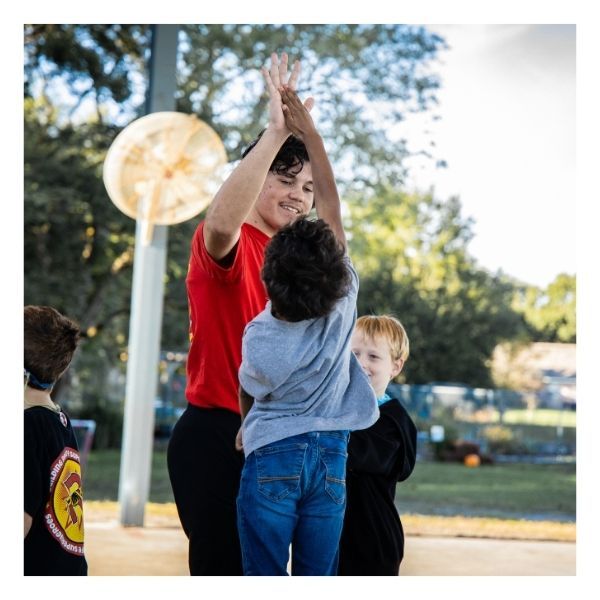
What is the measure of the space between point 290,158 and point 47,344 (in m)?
0.62

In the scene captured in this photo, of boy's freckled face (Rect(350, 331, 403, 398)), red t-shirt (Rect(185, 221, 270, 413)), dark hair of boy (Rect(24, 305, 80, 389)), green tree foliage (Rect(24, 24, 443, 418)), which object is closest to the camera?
red t-shirt (Rect(185, 221, 270, 413))

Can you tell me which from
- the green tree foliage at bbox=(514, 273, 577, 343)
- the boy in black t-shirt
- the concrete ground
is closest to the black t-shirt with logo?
the boy in black t-shirt

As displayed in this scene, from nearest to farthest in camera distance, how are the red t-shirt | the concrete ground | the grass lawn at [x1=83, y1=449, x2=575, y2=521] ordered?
1. the red t-shirt
2. the concrete ground
3. the grass lawn at [x1=83, y1=449, x2=575, y2=521]

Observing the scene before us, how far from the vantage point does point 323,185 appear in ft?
5.67

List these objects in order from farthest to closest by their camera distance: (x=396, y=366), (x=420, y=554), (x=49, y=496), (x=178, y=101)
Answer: (x=178, y=101) < (x=420, y=554) < (x=396, y=366) < (x=49, y=496)

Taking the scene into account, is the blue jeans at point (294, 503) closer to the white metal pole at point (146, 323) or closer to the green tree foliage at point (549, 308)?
the white metal pole at point (146, 323)

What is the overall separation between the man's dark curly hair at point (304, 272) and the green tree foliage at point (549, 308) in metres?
10.9

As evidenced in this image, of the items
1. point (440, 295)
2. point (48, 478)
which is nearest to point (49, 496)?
point (48, 478)

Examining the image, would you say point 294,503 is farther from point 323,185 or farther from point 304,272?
point 323,185

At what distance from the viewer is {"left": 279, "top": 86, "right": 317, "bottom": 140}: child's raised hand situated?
1706mm

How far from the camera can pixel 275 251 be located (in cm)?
160

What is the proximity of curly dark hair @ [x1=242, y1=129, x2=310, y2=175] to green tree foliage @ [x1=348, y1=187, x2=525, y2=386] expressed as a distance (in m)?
9.53

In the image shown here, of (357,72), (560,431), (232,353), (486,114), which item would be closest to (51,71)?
(357,72)

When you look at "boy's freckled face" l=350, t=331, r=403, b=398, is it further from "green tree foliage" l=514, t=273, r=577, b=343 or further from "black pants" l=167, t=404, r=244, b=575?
"green tree foliage" l=514, t=273, r=577, b=343
